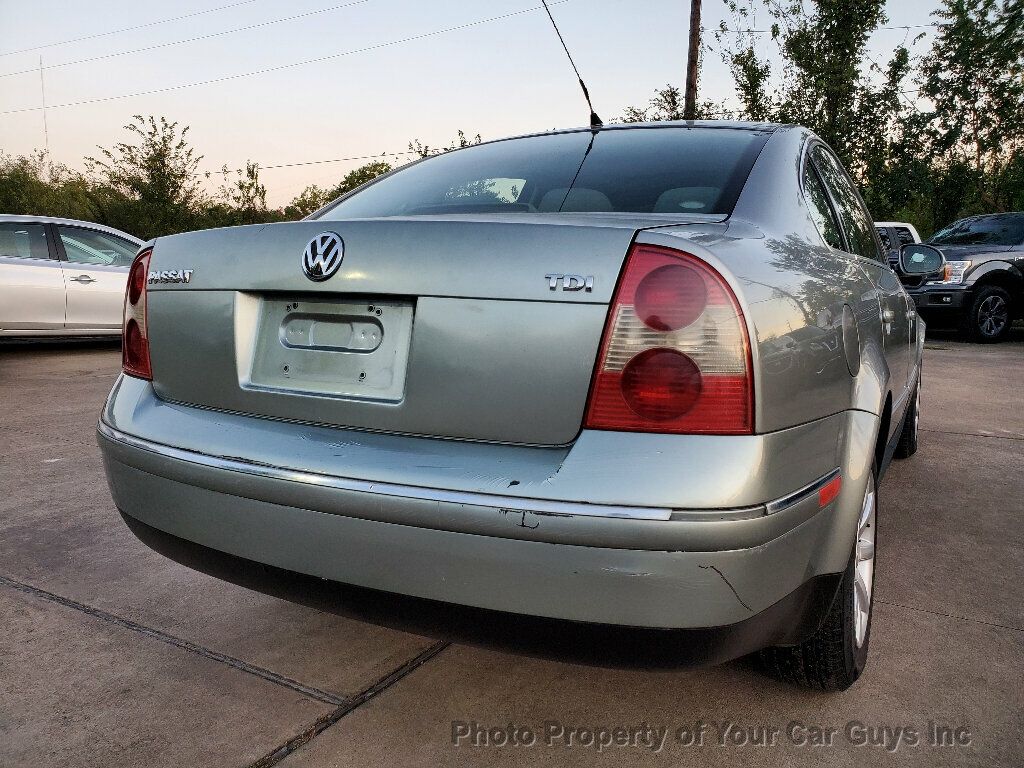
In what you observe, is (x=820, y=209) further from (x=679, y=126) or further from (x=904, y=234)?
(x=904, y=234)

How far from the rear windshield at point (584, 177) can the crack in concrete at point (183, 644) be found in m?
1.23

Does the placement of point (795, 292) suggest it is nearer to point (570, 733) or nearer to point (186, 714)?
point (570, 733)

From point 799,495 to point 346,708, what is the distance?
1.17m

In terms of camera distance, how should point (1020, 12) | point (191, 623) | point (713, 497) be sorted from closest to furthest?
point (713, 497) → point (191, 623) → point (1020, 12)

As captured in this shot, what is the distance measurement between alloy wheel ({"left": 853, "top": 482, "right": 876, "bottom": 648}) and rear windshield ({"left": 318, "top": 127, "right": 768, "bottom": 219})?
0.88m

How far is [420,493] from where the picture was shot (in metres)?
1.50

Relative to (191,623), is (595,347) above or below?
above

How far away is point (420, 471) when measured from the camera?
1529mm

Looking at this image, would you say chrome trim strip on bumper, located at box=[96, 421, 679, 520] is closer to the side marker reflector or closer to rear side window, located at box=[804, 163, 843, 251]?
the side marker reflector

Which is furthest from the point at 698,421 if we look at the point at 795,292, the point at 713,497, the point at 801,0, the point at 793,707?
the point at 801,0

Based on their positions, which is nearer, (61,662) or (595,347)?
(595,347)

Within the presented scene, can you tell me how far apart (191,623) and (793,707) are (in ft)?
5.46

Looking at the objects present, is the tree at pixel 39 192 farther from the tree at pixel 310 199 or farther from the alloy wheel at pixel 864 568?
the alloy wheel at pixel 864 568

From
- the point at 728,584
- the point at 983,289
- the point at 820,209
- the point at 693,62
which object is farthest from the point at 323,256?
the point at 693,62
